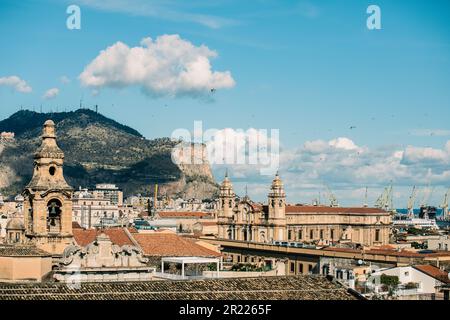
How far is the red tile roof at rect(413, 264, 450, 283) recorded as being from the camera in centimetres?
6999

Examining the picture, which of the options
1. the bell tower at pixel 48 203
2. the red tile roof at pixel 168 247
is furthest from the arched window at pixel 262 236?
the bell tower at pixel 48 203

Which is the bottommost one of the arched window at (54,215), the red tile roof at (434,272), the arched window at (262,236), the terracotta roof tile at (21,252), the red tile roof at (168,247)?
the arched window at (262,236)

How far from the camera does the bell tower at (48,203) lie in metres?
58.5

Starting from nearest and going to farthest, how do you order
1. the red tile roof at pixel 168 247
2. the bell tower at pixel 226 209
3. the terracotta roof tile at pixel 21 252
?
the terracotta roof tile at pixel 21 252 < the red tile roof at pixel 168 247 < the bell tower at pixel 226 209

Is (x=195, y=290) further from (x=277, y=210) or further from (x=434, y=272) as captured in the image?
(x=277, y=210)

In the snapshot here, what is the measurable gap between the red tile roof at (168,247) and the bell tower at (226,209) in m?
76.3

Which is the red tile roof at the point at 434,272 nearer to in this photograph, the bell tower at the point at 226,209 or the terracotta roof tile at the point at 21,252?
the terracotta roof tile at the point at 21,252

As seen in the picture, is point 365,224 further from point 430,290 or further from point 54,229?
point 54,229

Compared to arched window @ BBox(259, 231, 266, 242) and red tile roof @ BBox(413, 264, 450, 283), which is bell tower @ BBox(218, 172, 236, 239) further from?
red tile roof @ BBox(413, 264, 450, 283)

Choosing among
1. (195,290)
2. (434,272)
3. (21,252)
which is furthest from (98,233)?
(195,290)

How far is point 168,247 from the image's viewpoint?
65250 mm

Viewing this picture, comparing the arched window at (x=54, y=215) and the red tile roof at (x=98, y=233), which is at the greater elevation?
the arched window at (x=54, y=215)
